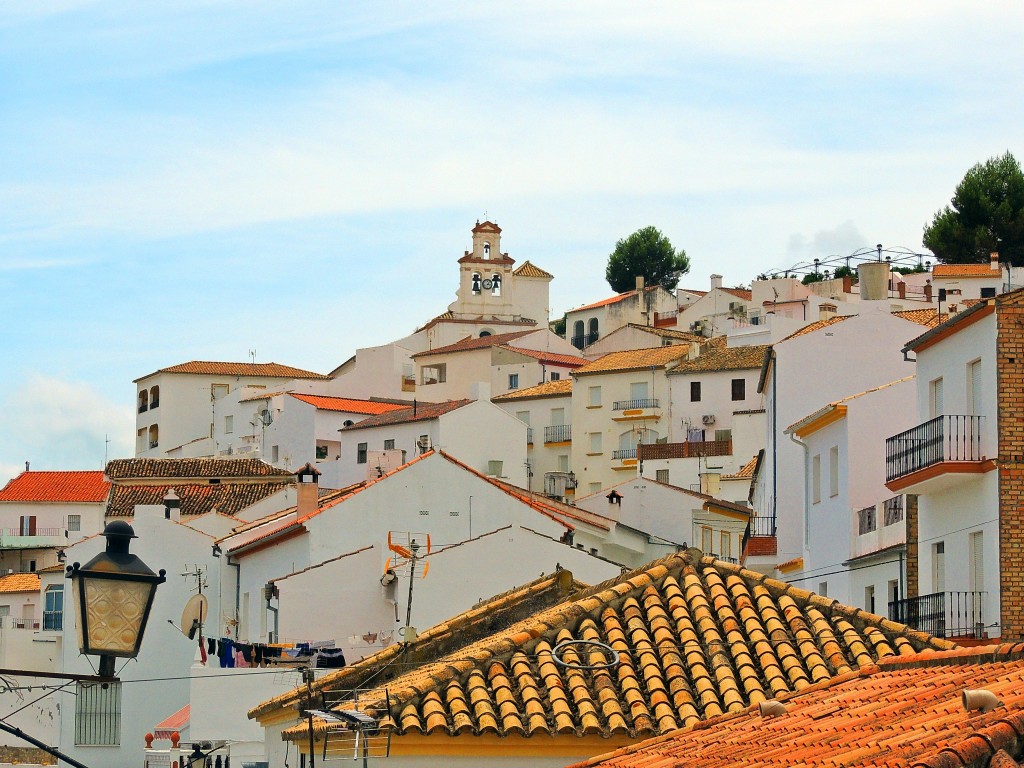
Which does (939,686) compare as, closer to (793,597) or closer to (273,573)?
(793,597)

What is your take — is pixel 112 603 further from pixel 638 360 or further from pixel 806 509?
pixel 638 360

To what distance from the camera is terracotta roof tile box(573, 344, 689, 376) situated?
96.3 meters

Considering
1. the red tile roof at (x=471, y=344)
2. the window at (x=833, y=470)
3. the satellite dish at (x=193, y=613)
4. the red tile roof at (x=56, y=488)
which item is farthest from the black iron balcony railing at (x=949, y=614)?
the red tile roof at (x=56, y=488)

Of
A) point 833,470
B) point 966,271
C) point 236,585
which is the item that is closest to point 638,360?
point 966,271

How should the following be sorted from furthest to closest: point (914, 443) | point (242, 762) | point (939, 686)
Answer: point (914, 443) < point (242, 762) < point (939, 686)

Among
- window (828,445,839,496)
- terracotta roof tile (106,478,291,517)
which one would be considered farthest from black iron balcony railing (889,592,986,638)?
terracotta roof tile (106,478,291,517)

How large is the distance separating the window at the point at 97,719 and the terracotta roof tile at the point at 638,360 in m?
48.4

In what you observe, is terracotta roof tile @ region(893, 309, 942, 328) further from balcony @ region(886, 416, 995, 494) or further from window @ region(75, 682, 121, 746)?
window @ region(75, 682, 121, 746)

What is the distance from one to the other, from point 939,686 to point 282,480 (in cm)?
6441

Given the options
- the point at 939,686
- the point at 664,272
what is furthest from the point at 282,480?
the point at 664,272

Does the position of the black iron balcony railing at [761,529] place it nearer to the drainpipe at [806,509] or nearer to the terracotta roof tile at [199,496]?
the drainpipe at [806,509]

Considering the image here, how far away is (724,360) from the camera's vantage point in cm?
9431

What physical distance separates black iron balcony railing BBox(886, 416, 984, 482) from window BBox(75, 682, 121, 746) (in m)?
27.4

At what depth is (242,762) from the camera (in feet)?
101
